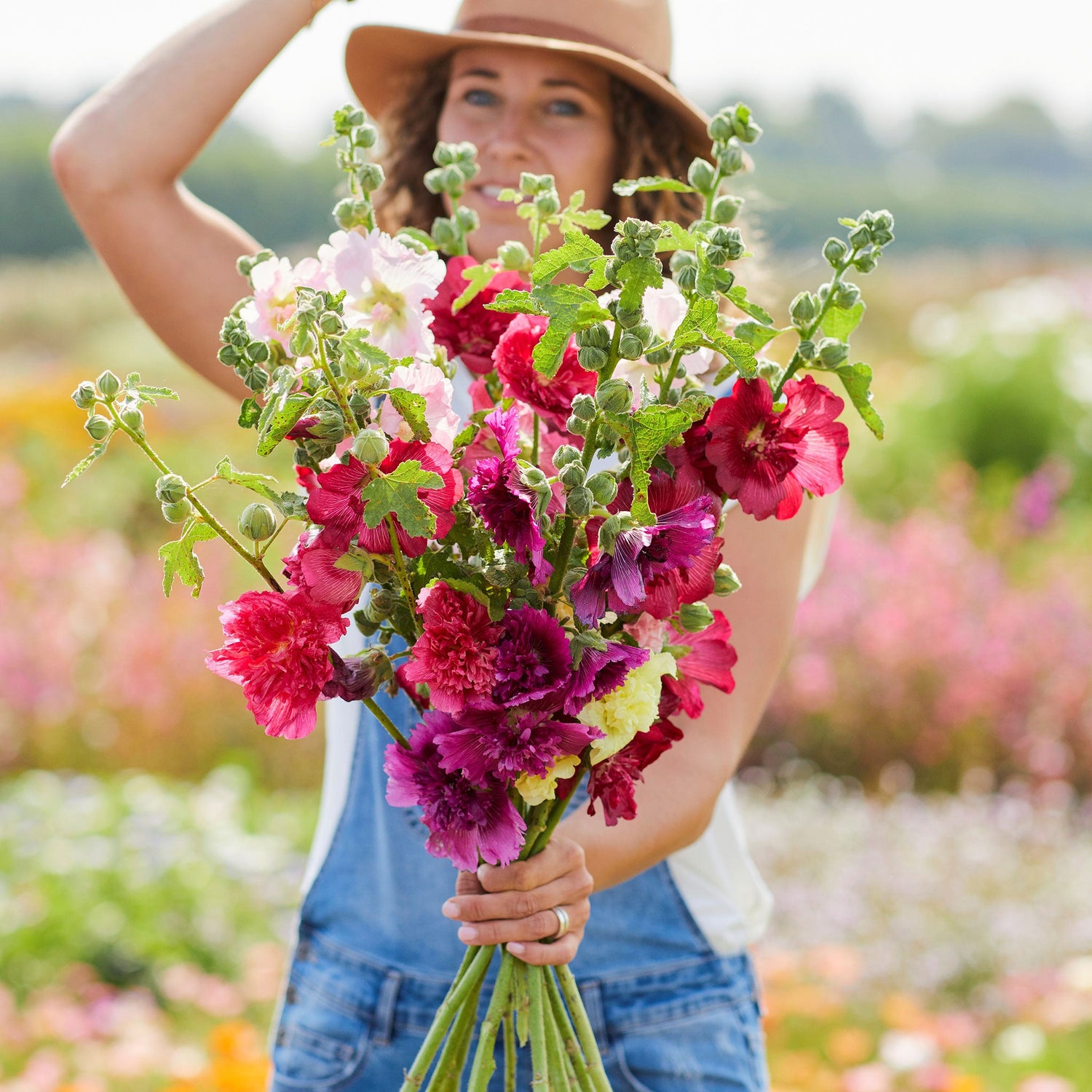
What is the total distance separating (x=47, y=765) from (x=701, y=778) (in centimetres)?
375

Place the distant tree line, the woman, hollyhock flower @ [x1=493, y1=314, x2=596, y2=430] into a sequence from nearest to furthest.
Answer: hollyhock flower @ [x1=493, y1=314, x2=596, y2=430] < the woman < the distant tree line

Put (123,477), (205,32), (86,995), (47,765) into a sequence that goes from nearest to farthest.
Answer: (205,32) < (86,995) < (47,765) < (123,477)

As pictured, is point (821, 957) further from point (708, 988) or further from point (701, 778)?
point (701, 778)

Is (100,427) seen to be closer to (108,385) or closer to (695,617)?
(108,385)

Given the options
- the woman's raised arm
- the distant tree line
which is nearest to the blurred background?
the woman's raised arm

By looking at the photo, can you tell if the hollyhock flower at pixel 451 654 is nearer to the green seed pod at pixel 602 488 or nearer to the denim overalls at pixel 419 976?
the green seed pod at pixel 602 488

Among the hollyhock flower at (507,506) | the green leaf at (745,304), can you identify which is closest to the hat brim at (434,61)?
the green leaf at (745,304)

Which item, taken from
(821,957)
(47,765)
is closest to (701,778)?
(821,957)

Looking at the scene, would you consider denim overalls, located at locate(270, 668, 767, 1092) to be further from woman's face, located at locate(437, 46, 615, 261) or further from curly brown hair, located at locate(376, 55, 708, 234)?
curly brown hair, located at locate(376, 55, 708, 234)

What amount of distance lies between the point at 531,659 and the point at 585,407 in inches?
6.6

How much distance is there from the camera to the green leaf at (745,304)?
0.80 meters

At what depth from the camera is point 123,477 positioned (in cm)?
726

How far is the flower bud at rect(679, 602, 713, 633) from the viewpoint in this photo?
869mm

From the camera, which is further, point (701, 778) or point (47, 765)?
point (47, 765)
